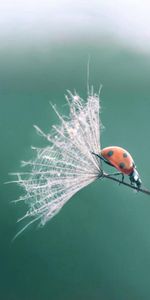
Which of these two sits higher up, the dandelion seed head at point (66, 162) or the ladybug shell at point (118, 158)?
the dandelion seed head at point (66, 162)

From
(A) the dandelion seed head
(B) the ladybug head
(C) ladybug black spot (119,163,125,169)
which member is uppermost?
(A) the dandelion seed head

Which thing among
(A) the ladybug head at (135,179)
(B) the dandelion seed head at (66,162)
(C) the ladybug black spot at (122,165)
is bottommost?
(A) the ladybug head at (135,179)

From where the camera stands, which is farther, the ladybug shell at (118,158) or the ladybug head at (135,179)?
the ladybug head at (135,179)

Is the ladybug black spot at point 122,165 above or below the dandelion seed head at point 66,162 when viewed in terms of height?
below

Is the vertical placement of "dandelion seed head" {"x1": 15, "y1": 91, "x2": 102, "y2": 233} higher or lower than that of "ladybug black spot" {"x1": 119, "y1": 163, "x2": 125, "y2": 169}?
higher

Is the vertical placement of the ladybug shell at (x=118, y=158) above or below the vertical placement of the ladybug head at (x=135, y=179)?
above

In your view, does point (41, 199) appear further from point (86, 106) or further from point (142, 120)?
point (142, 120)

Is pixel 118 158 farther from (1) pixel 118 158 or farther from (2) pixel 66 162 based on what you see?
(2) pixel 66 162
